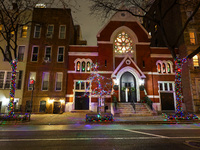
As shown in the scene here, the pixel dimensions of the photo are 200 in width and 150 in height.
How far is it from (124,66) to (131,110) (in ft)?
20.3

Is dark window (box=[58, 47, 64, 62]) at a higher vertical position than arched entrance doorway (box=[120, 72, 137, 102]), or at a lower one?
higher

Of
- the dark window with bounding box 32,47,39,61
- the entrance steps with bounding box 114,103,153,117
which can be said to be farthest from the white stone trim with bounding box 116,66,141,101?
the dark window with bounding box 32,47,39,61

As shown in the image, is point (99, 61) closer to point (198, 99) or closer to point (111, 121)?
point (111, 121)

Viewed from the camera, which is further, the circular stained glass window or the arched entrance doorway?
the circular stained glass window

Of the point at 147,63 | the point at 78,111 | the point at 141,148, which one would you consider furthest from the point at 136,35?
the point at 141,148

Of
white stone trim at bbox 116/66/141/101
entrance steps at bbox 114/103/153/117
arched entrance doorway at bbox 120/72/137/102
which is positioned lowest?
entrance steps at bbox 114/103/153/117

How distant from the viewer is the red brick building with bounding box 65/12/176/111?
18.6 metres

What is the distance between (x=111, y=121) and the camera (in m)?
11.4

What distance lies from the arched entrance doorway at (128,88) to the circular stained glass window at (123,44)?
4.24 meters

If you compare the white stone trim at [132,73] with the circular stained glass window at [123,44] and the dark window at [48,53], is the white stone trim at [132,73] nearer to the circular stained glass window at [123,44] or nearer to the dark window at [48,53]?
the circular stained glass window at [123,44]

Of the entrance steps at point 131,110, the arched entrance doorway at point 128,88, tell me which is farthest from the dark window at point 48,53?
the entrance steps at point 131,110

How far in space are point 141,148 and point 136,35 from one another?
19.2 metres

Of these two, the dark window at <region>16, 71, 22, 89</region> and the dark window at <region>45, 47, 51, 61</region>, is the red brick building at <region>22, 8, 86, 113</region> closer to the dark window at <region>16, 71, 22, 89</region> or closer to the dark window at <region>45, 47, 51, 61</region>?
the dark window at <region>45, 47, 51, 61</region>

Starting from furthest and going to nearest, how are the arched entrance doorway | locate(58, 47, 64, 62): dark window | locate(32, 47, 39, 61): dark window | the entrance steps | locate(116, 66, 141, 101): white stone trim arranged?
locate(58, 47, 64, 62): dark window
locate(32, 47, 39, 61): dark window
the arched entrance doorway
locate(116, 66, 141, 101): white stone trim
the entrance steps
